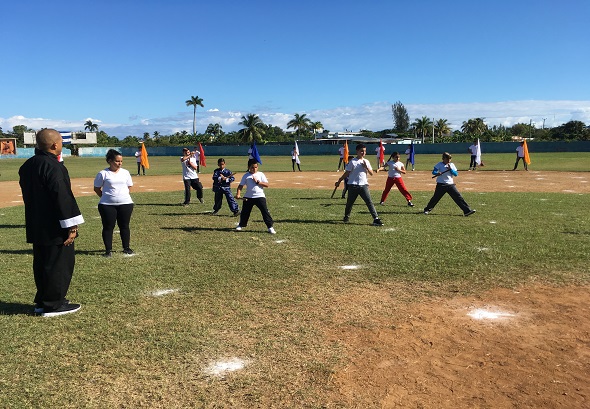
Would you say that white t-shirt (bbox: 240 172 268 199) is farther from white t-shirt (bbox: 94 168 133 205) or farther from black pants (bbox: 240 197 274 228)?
white t-shirt (bbox: 94 168 133 205)

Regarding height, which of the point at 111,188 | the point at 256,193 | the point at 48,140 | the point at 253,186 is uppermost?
the point at 48,140

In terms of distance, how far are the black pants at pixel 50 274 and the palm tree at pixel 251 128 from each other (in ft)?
316

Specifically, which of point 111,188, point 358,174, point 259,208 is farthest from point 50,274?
point 358,174

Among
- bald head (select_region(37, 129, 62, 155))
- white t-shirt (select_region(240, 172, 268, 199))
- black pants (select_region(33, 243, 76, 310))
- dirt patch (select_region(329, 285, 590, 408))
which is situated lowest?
dirt patch (select_region(329, 285, 590, 408))

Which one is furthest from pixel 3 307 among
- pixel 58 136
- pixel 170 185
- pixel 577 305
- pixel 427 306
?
pixel 170 185

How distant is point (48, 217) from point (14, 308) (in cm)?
125

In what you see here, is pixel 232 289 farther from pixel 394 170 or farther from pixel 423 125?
pixel 423 125

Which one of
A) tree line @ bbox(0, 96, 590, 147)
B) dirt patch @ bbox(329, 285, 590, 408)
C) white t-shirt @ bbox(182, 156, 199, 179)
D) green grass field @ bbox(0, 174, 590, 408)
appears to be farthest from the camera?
tree line @ bbox(0, 96, 590, 147)

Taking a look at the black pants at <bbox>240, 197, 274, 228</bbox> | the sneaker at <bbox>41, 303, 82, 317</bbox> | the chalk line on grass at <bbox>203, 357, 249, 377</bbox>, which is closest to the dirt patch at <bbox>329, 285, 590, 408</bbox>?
the chalk line on grass at <bbox>203, 357, 249, 377</bbox>

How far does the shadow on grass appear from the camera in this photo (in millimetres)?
5332

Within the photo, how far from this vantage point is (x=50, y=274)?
17.2 ft

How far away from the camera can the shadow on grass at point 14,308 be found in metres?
5.33

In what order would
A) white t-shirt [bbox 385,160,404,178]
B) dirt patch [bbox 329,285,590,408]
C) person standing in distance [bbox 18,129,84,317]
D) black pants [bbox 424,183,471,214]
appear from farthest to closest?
1. white t-shirt [bbox 385,160,404,178]
2. black pants [bbox 424,183,471,214]
3. person standing in distance [bbox 18,129,84,317]
4. dirt patch [bbox 329,285,590,408]

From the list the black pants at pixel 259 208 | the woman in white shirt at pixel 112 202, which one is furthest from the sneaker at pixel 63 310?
the black pants at pixel 259 208
